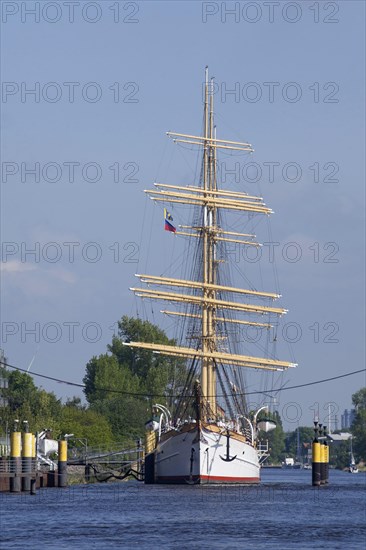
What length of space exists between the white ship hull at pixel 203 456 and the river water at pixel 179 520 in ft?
30.8

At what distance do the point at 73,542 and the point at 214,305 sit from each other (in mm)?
59051

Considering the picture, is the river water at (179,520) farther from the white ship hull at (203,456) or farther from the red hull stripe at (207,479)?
the white ship hull at (203,456)

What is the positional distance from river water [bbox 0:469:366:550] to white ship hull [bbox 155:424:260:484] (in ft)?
30.8

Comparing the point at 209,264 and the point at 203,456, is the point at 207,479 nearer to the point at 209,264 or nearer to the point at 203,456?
the point at 203,456

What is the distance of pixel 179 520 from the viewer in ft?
208

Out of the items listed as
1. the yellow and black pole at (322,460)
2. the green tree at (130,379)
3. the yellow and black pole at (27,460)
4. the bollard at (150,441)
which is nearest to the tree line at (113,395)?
the green tree at (130,379)

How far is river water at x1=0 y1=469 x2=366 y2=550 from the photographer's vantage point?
5350 centimetres

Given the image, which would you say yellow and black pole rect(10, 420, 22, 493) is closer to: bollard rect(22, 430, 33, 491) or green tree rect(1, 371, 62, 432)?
bollard rect(22, 430, 33, 491)

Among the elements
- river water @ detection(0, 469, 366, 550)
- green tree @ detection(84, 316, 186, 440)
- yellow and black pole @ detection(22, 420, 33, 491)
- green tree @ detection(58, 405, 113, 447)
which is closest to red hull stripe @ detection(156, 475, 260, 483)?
river water @ detection(0, 469, 366, 550)

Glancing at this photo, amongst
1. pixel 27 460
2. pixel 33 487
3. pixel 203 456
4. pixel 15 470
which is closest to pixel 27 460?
pixel 27 460

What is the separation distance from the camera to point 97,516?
6500 cm

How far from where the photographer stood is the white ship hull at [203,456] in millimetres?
99188

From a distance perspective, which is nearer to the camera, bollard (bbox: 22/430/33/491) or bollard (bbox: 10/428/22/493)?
bollard (bbox: 10/428/22/493)

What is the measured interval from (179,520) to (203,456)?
35882 mm
